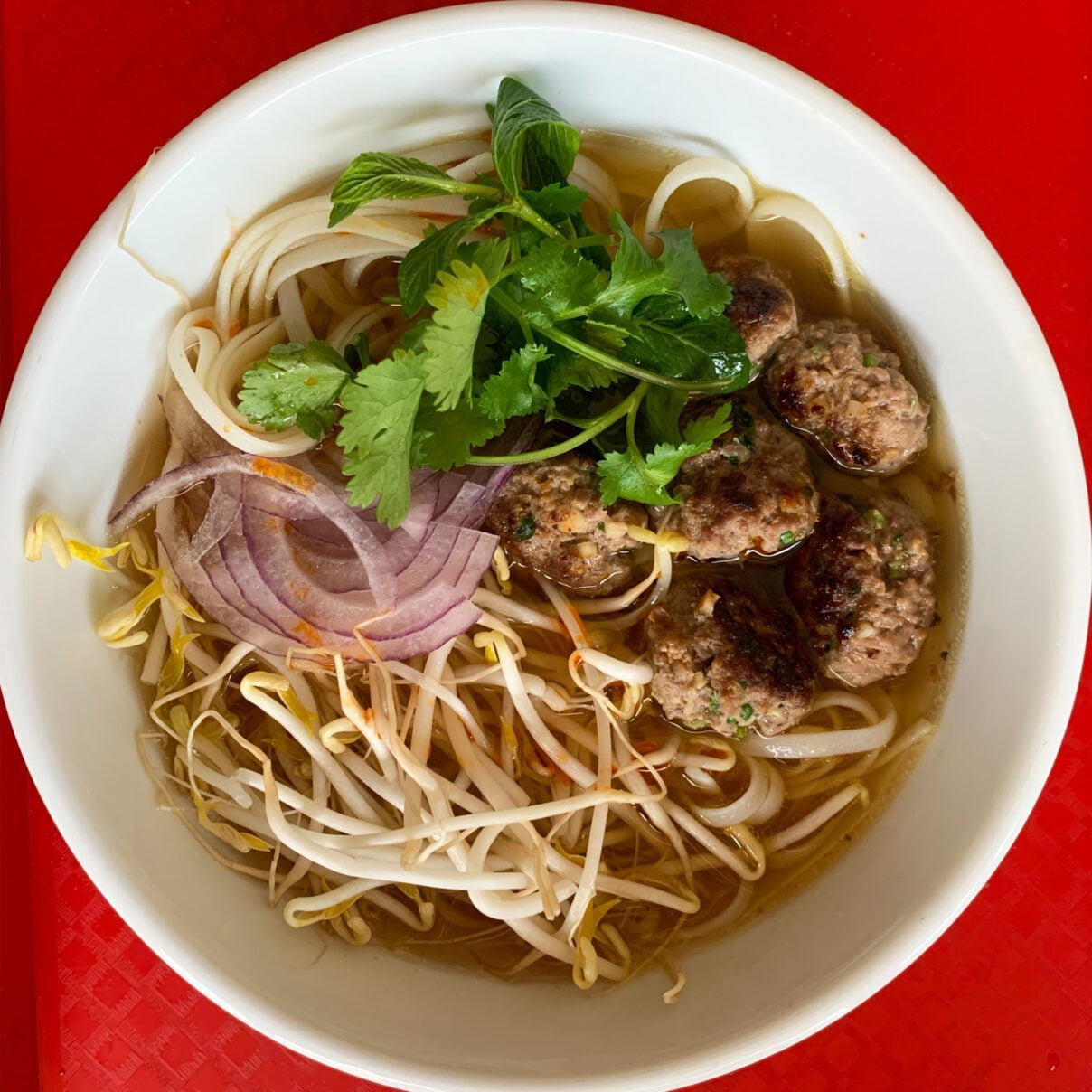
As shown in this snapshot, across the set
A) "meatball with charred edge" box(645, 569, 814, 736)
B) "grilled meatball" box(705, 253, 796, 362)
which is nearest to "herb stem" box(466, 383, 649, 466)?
"grilled meatball" box(705, 253, 796, 362)

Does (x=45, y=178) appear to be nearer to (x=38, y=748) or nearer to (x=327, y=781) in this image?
(x=38, y=748)

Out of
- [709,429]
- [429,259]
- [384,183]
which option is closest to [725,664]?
[709,429]

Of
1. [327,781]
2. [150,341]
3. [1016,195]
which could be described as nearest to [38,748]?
[327,781]

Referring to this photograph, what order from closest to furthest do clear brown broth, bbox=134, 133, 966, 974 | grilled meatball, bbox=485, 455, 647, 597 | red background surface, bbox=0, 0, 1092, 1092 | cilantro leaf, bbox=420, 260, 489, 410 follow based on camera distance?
cilantro leaf, bbox=420, 260, 489, 410, grilled meatball, bbox=485, 455, 647, 597, clear brown broth, bbox=134, 133, 966, 974, red background surface, bbox=0, 0, 1092, 1092

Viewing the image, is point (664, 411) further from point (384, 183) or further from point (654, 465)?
point (384, 183)

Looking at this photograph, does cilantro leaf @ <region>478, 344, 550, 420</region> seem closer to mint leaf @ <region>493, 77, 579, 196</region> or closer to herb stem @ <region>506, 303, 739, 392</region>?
herb stem @ <region>506, 303, 739, 392</region>

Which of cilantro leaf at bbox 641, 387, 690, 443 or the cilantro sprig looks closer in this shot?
the cilantro sprig
